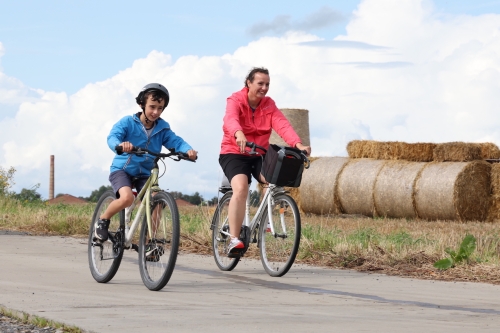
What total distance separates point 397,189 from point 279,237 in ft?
33.7

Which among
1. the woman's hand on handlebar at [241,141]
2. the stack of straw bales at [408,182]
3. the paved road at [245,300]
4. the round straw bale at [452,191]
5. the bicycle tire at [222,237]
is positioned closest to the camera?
the paved road at [245,300]

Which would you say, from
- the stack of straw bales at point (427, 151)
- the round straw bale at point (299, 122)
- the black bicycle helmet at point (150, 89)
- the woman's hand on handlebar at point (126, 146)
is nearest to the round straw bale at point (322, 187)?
the stack of straw bales at point (427, 151)

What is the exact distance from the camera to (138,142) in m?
7.19

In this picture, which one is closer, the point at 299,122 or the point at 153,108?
the point at 153,108

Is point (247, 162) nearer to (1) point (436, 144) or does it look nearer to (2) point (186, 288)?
(2) point (186, 288)

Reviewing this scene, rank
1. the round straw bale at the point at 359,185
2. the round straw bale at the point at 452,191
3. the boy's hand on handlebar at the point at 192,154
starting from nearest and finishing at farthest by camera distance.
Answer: the boy's hand on handlebar at the point at 192,154 < the round straw bale at the point at 452,191 < the round straw bale at the point at 359,185

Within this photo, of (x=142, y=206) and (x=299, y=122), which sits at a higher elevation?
(x=299, y=122)

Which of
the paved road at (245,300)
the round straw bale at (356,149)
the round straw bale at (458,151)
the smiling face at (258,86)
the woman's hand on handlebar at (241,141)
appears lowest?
the paved road at (245,300)

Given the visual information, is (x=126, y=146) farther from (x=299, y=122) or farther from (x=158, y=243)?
(x=299, y=122)

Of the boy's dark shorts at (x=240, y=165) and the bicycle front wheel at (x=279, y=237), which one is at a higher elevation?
the boy's dark shorts at (x=240, y=165)

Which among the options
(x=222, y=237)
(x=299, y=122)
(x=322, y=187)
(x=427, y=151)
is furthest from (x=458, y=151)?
(x=222, y=237)

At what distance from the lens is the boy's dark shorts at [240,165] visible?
7.84 m

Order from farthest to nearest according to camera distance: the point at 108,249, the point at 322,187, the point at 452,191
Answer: the point at 322,187 < the point at 452,191 < the point at 108,249

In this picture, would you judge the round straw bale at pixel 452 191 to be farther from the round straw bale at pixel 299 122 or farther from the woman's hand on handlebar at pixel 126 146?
the woman's hand on handlebar at pixel 126 146
